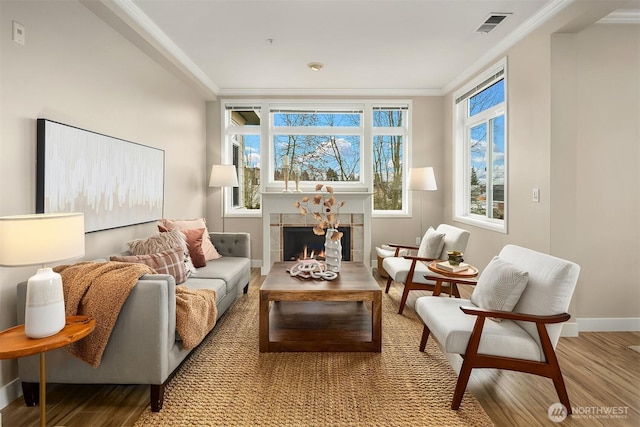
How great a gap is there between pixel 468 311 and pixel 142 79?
3.56 meters

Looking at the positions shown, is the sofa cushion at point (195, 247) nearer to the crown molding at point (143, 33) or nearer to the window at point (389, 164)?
the crown molding at point (143, 33)

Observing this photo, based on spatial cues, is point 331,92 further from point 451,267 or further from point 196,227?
A: point 451,267

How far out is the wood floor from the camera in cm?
186

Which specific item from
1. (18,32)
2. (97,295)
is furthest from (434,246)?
(18,32)

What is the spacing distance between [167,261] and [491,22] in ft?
11.7

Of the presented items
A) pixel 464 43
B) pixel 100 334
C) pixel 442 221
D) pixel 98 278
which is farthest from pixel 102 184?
pixel 442 221

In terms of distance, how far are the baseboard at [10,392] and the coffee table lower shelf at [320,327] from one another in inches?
59.1

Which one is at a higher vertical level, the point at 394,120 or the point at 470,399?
the point at 394,120

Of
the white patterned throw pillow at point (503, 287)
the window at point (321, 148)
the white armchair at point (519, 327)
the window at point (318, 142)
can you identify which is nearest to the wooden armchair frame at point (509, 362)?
the white armchair at point (519, 327)

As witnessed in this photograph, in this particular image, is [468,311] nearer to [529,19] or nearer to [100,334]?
[100,334]

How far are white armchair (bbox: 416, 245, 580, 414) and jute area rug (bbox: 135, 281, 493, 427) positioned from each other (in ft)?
0.81

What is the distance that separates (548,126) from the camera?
293 centimetres

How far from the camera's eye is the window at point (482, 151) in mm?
3895

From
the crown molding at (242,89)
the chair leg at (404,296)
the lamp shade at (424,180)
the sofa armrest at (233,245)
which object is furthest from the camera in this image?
the lamp shade at (424,180)
